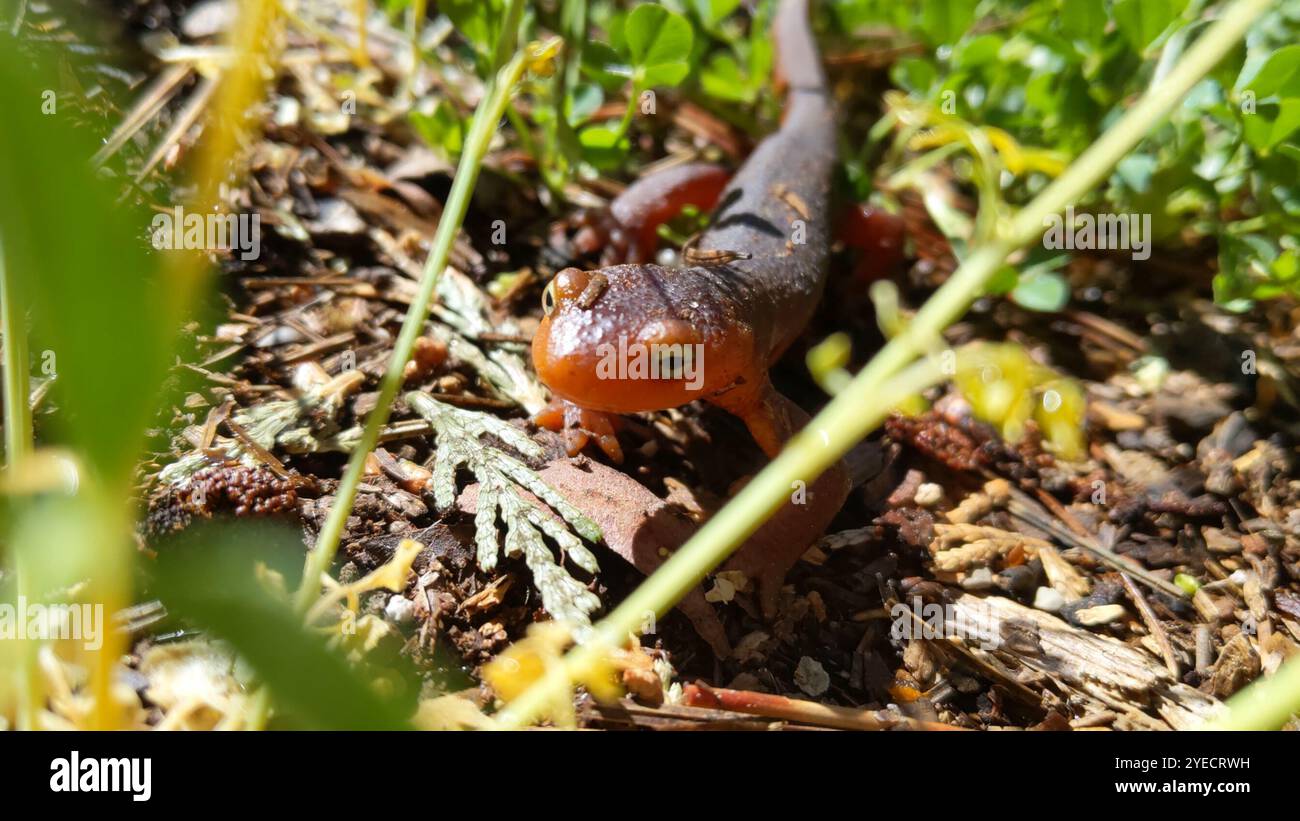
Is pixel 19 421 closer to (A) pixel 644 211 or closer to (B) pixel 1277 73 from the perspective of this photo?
(A) pixel 644 211

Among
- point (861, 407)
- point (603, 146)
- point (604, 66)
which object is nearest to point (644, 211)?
point (603, 146)

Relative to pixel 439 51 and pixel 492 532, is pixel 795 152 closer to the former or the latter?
pixel 439 51

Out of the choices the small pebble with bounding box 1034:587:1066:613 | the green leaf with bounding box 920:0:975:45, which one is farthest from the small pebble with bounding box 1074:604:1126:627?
the green leaf with bounding box 920:0:975:45

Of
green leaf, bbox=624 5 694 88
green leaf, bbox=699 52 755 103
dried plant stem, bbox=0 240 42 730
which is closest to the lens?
dried plant stem, bbox=0 240 42 730

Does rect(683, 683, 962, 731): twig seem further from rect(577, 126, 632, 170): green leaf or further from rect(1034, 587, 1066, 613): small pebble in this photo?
rect(577, 126, 632, 170): green leaf

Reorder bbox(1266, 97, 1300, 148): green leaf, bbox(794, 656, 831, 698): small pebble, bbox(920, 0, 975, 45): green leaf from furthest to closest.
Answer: bbox(920, 0, 975, 45): green leaf < bbox(1266, 97, 1300, 148): green leaf < bbox(794, 656, 831, 698): small pebble

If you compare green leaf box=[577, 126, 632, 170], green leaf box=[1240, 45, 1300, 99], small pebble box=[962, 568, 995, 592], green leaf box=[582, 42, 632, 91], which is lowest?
small pebble box=[962, 568, 995, 592]
